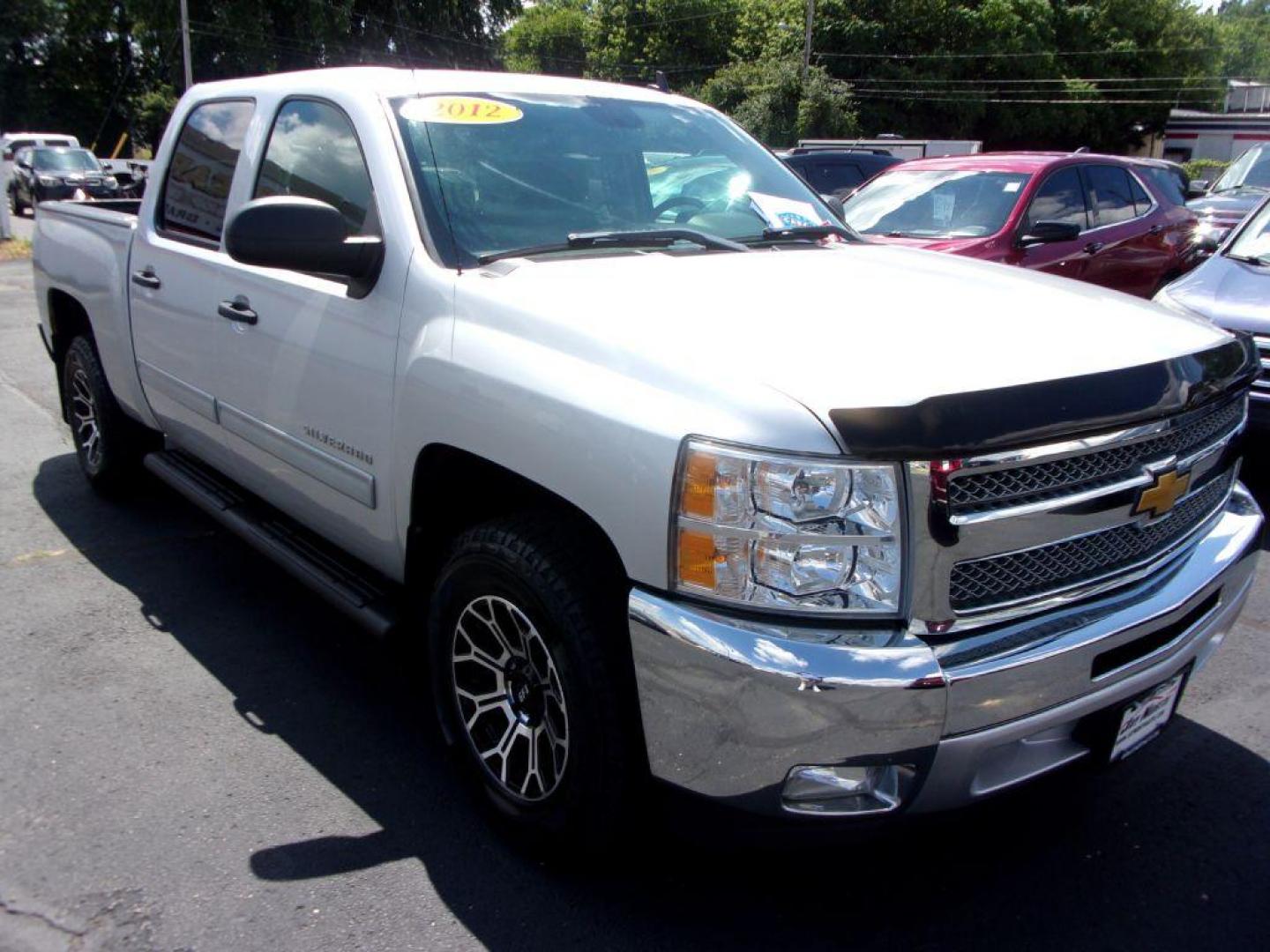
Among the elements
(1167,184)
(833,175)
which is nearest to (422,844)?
(1167,184)

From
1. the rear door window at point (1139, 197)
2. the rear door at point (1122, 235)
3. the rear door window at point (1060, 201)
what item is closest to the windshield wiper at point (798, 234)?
the rear door window at point (1060, 201)

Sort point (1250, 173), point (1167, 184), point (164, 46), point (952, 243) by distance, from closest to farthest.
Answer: point (952, 243) → point (1167, 184) → point (1250, 173) → point (164, 46)

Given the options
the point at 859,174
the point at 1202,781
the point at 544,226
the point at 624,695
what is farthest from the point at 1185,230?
the point at 624,695

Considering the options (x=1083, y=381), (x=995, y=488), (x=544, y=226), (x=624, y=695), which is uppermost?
(x=544, y=226)

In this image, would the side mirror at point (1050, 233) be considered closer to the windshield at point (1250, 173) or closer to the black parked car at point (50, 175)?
the windshield at point (1250, 173)

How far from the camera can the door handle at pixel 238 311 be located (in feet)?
11.8

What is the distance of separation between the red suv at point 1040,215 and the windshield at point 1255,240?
1.05 metres

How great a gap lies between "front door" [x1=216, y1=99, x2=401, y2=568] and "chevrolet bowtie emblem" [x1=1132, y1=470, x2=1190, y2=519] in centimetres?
190

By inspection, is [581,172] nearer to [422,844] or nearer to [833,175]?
[422,844]

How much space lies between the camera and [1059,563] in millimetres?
2387

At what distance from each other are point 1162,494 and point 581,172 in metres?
1.93

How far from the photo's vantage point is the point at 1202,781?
3.22 meters

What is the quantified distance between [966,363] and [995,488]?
27cm

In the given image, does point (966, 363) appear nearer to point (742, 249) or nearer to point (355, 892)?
point (742, 249)
